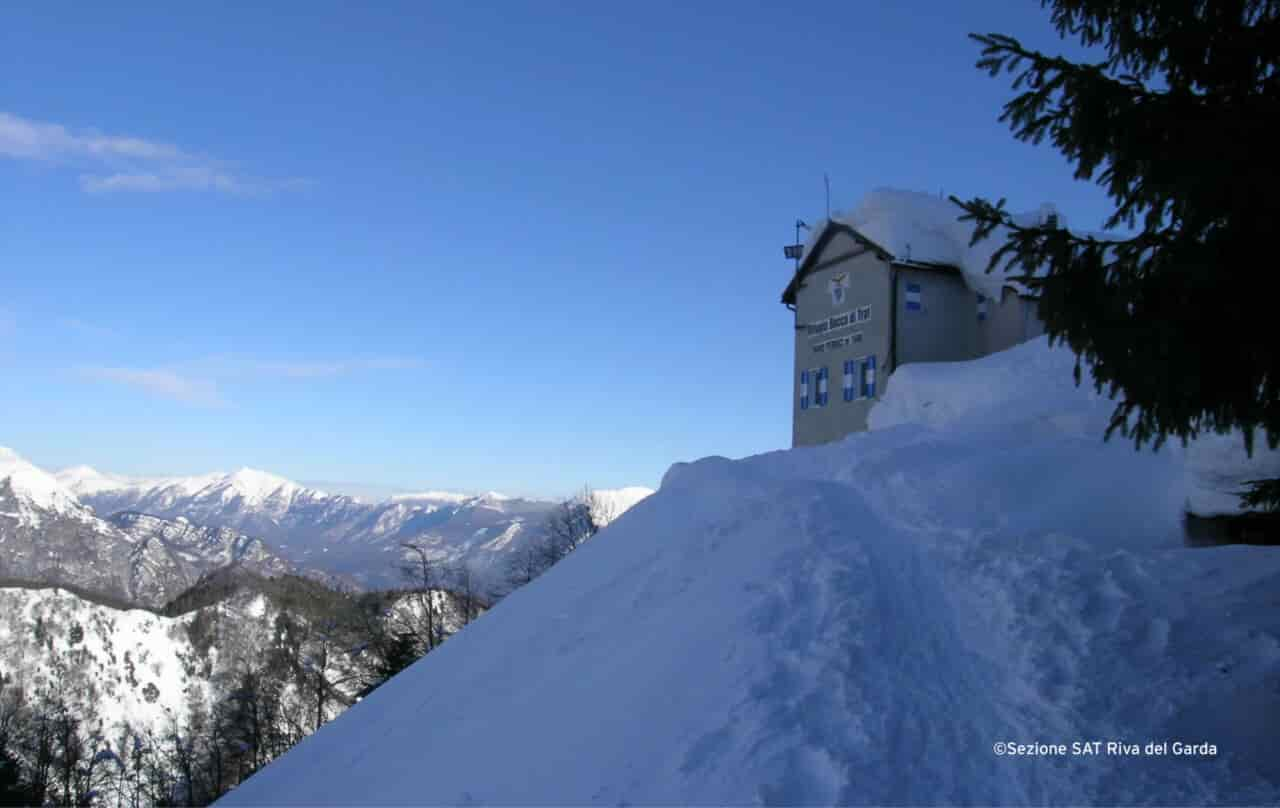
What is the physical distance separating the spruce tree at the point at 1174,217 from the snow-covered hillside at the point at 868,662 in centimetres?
299

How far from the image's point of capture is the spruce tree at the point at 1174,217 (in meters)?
6.02

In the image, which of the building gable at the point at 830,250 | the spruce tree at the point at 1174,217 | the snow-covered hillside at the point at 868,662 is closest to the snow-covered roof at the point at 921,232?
the building gable at the point at 830,250

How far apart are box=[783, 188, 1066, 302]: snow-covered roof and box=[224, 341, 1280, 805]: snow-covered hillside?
11207 mm

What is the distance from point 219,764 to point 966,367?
5065 cm

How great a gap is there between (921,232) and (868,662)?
20.3 m

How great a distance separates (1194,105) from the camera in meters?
6.58

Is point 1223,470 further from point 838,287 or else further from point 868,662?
point 838,287

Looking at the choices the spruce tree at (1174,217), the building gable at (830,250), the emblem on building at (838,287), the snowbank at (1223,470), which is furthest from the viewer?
the emblem on building at (838,287)

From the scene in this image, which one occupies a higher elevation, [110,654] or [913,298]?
[913,298]

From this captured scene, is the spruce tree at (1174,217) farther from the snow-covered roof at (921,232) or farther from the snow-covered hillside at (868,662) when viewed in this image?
the snow-covered roof at (921,232)

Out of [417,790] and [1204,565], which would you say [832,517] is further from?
[417,790]

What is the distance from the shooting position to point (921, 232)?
26.5 meters

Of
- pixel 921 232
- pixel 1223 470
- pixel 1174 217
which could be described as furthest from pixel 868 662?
pixel 921 232

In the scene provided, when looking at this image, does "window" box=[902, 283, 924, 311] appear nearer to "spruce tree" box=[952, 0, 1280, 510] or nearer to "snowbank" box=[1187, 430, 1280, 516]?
"snowbank" box=[1187, 430, 1280, 516]
